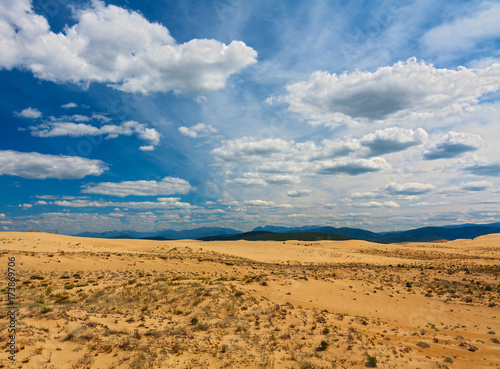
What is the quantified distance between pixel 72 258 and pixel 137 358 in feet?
81.0

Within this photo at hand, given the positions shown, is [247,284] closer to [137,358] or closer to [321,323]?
[321,323]

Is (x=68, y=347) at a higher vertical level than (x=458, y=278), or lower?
higher

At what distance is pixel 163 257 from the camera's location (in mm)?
31672

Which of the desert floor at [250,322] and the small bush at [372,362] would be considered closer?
the desert floor at [250,322]

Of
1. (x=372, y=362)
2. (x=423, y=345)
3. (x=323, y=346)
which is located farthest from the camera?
(x=423, y=345)

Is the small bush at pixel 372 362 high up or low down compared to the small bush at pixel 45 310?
down

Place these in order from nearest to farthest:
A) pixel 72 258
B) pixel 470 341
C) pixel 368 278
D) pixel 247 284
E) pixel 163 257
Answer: pixel 470 341 → pixel 247 284 → pixel 368 278 → pixel 72 258 → pixel 163 257

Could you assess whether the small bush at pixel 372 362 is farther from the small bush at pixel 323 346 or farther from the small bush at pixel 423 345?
the small bush at pixel 423 345

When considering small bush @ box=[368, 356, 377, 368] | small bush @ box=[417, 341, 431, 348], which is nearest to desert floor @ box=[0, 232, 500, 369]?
small bush @ box=[368, 356, 377, 368]

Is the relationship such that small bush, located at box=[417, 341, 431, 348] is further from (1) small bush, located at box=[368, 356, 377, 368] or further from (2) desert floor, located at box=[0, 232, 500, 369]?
(1) small bush, located at box=[368, 356, 377, 368]

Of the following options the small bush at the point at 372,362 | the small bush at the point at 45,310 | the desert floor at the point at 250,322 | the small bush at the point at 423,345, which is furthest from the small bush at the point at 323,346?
the small bush at the point at 45,310

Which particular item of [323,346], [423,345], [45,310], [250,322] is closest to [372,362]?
[323,346]

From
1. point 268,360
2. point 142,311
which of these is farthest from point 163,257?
point 268,360

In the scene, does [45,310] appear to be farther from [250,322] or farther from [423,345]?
[423,345]
